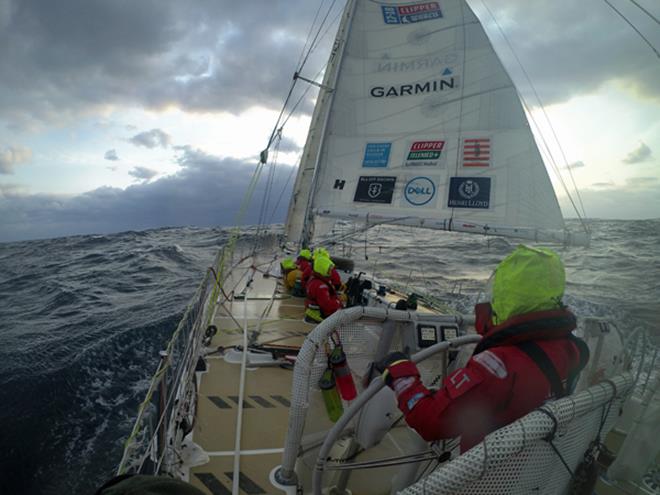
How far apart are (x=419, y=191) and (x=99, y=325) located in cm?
846

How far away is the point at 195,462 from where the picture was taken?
2812 millimetres

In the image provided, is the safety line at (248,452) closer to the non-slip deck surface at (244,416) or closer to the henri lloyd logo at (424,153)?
the non-slip deck surface at (244,416)

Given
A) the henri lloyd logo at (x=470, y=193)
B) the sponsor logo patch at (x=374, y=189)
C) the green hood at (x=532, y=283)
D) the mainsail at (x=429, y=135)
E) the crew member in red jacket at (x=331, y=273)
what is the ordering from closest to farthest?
1. the green hood at (x=532, y=283)
2. the crew member in red jacket at (x=331, y=273)
3. the mainsail at (x=429, y=135)
4. the henri lloyd logo at (x=470, y=193)
5. the sponsor logo patch at (x=374, y=189)

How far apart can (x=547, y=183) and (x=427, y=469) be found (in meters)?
6.36

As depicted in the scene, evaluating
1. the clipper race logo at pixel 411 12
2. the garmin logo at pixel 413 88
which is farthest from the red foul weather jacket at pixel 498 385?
the clipper race logo at pixel 411 12

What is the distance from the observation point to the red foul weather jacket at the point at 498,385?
4.33ft

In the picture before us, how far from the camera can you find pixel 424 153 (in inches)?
289

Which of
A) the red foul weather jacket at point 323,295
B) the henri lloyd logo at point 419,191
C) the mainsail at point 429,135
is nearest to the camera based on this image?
the red foul weather jacket at point 323,295

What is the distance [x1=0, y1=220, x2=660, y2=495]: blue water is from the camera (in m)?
4.37

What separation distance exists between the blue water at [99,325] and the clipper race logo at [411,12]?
6.24 m

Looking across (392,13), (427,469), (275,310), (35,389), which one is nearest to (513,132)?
(392,13)

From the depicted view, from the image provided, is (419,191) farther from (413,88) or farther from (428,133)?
(413,88)

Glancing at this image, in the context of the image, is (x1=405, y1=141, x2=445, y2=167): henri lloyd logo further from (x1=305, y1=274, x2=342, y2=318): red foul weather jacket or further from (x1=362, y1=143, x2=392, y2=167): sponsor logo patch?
(x1=305, y1=274, x2=342, y2=318): red foul weather jacket

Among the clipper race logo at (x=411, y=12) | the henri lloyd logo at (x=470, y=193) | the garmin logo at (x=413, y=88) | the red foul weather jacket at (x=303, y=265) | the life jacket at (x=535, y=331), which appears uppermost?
the clipper race logo at (x=411, y=12)
